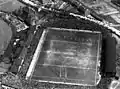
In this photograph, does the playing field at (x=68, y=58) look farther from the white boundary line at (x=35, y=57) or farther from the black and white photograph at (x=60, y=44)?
the white boundary line at (x=35, y=57)

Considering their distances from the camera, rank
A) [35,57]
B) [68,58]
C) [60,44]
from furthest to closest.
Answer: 1. [60,44]
2. [35,57]
3. [68,58]

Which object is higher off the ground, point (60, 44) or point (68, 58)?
point (60, 44)

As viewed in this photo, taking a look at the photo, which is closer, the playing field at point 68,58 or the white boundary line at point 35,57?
the playing field at point 68,58

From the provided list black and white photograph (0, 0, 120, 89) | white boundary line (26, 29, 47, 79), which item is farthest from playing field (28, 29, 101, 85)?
white boundary line (26, 29, 47, 79)

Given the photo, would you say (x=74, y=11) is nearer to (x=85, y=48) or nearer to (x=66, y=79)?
(x=85, y=48)

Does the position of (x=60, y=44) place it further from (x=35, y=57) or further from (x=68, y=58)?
(x=35, y=57)

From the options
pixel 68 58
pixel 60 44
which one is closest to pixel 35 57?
pixel 60 44

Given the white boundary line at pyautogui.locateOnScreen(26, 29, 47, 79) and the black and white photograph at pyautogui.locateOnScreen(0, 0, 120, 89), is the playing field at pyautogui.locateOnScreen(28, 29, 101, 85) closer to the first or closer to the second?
the black and white photograph at pyautogui.locateOnScreen(0, 0, 120, 89)

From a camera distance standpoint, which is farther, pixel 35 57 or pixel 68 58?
pixel 35 57

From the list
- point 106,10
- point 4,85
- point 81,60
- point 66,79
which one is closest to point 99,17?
point 106,10

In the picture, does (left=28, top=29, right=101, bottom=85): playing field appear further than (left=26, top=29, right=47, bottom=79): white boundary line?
No

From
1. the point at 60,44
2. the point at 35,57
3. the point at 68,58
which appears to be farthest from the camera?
the point at 60,44

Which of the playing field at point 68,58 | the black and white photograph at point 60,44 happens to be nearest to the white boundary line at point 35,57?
the black and white photograph at point 60,44
